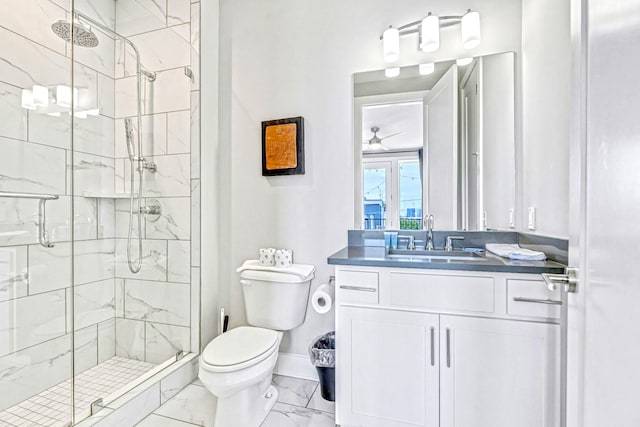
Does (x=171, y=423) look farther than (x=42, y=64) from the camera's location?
No

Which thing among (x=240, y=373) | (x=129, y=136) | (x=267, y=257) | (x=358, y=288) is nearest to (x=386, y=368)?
(x=358, y=288)

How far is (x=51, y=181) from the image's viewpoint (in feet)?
6.19

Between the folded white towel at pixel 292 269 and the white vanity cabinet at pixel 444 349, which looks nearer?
the white vanity cabinet at pixel 444 349

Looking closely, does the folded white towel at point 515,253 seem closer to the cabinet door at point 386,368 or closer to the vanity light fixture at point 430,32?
the cabinet door at point 386,368

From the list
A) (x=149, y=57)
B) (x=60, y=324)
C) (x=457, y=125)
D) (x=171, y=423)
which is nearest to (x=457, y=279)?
(x=457, y=125)

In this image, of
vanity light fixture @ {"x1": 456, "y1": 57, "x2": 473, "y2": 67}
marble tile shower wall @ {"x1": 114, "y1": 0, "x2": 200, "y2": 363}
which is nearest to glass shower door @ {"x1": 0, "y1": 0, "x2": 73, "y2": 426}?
marble tile shower wall @ {"x1": 114, "y1": 0, "x2": 200, "y2": 363}

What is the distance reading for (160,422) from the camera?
5.36ft

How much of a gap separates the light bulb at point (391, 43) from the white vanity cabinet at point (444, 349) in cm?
131

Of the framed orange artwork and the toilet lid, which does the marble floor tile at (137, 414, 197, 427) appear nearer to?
the toilet lid

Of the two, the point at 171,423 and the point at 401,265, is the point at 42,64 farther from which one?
the point at 401,265

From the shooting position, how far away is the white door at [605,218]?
1.65 ft

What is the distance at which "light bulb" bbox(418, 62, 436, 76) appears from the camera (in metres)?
1.85

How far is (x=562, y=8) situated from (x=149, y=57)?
2469 millimetres

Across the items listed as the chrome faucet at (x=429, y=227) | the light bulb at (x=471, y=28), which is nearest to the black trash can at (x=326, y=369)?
the chrome faucet at (x=429, y=227)
